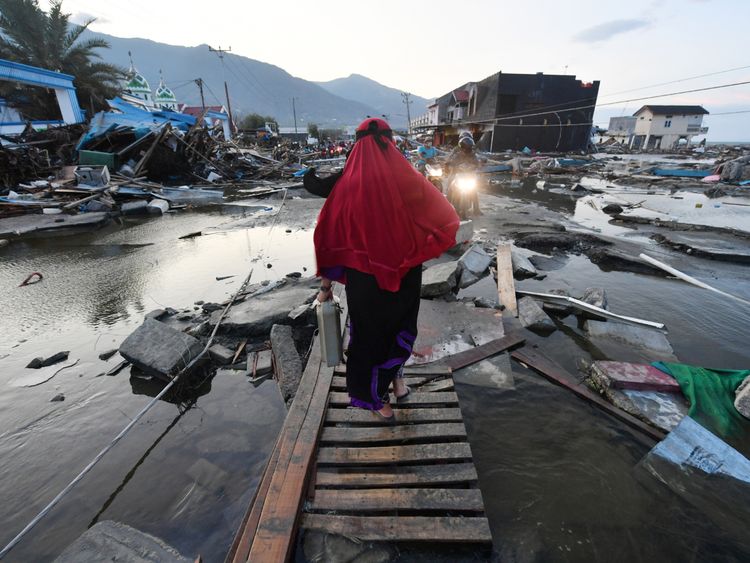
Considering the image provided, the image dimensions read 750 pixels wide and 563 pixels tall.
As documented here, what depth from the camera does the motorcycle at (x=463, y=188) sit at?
8320mm

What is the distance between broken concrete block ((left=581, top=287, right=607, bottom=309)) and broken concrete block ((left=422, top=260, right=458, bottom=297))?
1704 mm

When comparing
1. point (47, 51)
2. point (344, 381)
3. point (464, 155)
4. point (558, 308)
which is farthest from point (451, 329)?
point (47, 51)

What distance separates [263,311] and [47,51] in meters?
27.9

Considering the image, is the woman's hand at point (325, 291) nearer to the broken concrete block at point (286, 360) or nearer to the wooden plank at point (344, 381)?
the wooden plank at point (344, 381)

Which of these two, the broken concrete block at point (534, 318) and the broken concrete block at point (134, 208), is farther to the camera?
the broken concrete block at point (134, 208)

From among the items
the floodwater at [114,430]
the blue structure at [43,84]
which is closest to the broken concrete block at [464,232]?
the floodwater at [114,430]

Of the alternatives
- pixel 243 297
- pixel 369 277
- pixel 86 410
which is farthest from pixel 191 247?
pixel 369 277

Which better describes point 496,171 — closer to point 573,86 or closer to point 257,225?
point 257,225

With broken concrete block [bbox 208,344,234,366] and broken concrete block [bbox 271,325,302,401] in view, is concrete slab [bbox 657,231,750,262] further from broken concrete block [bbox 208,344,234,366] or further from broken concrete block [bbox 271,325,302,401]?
broken concrete block [bbox 208,344,234,366]

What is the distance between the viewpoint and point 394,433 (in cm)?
242

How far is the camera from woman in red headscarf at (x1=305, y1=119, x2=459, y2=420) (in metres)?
2.09

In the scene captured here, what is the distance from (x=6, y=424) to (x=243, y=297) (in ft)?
8.05

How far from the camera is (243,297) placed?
4707 millimetres

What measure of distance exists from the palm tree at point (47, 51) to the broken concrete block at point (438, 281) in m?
24.2
